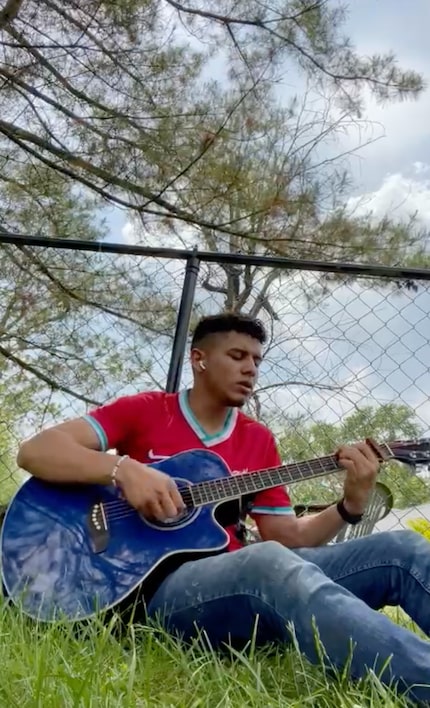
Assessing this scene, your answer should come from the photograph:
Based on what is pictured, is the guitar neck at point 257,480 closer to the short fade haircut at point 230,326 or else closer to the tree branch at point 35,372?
the short fade haircut at point 230,326

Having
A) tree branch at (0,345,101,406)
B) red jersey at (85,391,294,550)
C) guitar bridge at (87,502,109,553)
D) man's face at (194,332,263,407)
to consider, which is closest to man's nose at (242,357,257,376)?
man's face at (194,332,263,407)

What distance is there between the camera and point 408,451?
1.57 m

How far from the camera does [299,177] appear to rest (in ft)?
10.5

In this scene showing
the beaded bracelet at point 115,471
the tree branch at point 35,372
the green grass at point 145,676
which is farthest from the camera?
the tree branch at point 35,372

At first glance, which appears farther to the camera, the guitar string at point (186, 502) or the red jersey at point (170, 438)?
the red jersey at point (170, 438)

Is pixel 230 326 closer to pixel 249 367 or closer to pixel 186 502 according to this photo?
pixel 249 367

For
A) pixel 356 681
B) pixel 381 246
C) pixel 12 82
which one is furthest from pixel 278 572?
pixel 12 82

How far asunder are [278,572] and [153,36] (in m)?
2.84

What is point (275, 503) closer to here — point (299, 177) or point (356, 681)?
point (356, 681)

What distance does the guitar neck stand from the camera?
1407 millimetres

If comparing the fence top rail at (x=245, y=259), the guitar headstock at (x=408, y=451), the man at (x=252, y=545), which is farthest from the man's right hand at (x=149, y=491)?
the fence top rail at (x=245, y=259)

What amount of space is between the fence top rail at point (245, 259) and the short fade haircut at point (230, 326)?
27 cm

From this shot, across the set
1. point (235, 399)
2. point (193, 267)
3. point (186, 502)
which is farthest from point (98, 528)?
point (193, 267)

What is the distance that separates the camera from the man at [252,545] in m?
0.99
